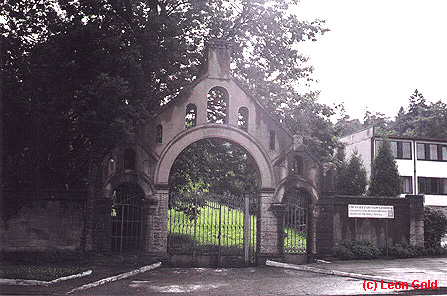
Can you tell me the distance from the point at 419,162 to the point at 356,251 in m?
27.0

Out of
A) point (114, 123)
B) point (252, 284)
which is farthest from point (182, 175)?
point (252, 284)

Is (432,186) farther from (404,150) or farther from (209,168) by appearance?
(209,168)

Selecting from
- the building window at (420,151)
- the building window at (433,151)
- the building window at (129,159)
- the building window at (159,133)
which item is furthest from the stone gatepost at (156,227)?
the building window at (433,151)

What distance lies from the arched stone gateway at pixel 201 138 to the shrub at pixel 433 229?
5.49 meters

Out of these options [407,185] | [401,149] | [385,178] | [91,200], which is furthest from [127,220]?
[401,149]

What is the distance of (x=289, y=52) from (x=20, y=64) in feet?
39.1

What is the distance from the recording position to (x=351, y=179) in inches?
1277

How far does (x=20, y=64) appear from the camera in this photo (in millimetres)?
16438

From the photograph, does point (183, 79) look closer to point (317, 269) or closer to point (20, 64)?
point (20, 64)

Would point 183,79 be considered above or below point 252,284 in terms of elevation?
above

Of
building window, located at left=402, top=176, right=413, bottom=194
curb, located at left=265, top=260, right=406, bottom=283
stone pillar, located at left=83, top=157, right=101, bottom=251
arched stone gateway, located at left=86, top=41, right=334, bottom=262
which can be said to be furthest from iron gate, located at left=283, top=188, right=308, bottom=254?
building window, located at left=402, top=176, right=413, bottom=194

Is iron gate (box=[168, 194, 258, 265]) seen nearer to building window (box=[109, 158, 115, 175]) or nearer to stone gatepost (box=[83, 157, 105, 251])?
building window (box=[109, 158, 115, 175])

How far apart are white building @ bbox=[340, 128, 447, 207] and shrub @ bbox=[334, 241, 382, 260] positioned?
23.9 m

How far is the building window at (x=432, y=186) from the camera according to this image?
4215 cm
